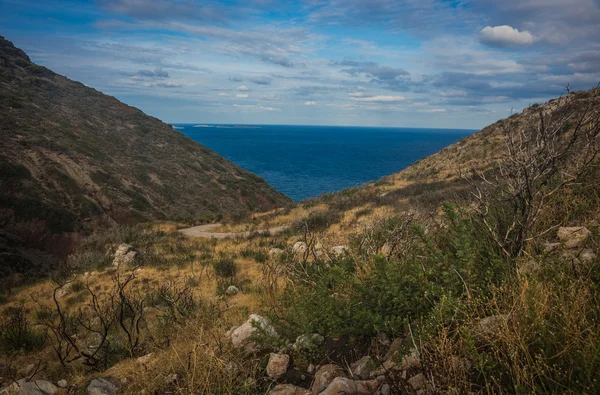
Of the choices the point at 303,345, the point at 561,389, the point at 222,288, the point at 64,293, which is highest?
the point at 561,389

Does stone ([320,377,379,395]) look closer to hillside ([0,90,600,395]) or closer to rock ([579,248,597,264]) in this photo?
hillside ([0,90,600,395])

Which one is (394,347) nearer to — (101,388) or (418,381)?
(418,381)

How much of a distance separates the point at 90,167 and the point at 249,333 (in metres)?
30.5

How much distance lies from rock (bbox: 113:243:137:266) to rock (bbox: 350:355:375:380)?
10.5 metres

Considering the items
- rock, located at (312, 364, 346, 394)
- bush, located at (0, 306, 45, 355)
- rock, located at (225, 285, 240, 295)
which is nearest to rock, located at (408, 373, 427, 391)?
rock, located at (312, 364, 346, 394)

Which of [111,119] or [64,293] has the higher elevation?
[111,119]

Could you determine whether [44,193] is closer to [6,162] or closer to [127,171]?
[6,162]

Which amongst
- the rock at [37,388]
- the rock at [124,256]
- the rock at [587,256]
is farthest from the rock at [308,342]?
Result: the rock at [124,256]

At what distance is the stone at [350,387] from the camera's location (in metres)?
2.56

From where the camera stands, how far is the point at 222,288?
7660 millimetres

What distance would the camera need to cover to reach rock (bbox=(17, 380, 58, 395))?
11.4ft

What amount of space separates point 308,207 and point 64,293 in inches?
591

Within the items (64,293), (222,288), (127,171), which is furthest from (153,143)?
(222,288)

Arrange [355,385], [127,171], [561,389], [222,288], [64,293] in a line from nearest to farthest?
[561,389], [355,385], [222,288], [64,293], [127,171]
